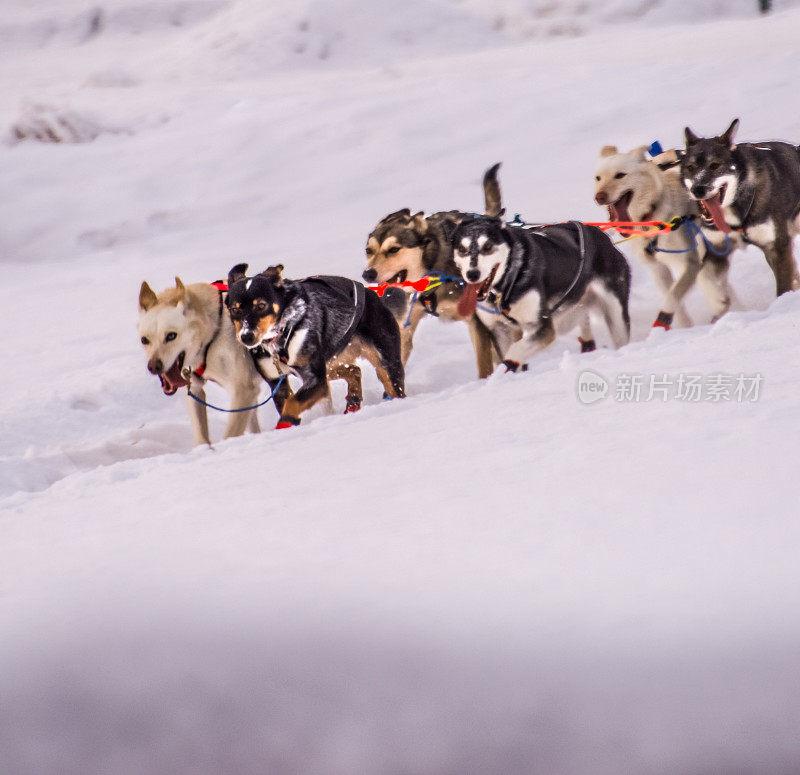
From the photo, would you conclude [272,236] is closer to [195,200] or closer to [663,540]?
[195,200]

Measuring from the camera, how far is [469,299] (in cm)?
416

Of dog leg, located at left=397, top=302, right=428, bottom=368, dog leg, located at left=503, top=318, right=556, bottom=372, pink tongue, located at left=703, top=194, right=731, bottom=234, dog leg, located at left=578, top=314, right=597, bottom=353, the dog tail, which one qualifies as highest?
the dog tail

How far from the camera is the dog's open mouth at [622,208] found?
16.6 feet

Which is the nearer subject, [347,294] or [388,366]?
[347,294]

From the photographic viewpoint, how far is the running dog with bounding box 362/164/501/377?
15.1 feet

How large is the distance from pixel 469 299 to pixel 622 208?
4.50 feet

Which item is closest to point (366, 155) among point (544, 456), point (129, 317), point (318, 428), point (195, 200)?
point (195, 200)

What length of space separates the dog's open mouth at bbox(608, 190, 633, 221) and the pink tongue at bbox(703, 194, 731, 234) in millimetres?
595

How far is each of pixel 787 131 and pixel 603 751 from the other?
7.41m

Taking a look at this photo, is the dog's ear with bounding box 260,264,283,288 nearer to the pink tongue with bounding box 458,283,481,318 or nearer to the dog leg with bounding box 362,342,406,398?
the dog leg with bounding box 362,342,406,398

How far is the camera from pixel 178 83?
12117 millimetres

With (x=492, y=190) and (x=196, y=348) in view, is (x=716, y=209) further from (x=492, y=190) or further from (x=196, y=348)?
(x=196, y=348)

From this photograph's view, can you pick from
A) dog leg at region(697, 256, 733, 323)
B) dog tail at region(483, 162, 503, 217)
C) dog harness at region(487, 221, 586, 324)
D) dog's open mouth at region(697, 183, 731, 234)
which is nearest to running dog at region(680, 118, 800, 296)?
dog's open mouth at region(697, 183, 731, 234)

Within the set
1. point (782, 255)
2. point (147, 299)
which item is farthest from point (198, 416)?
point (782, 255)
